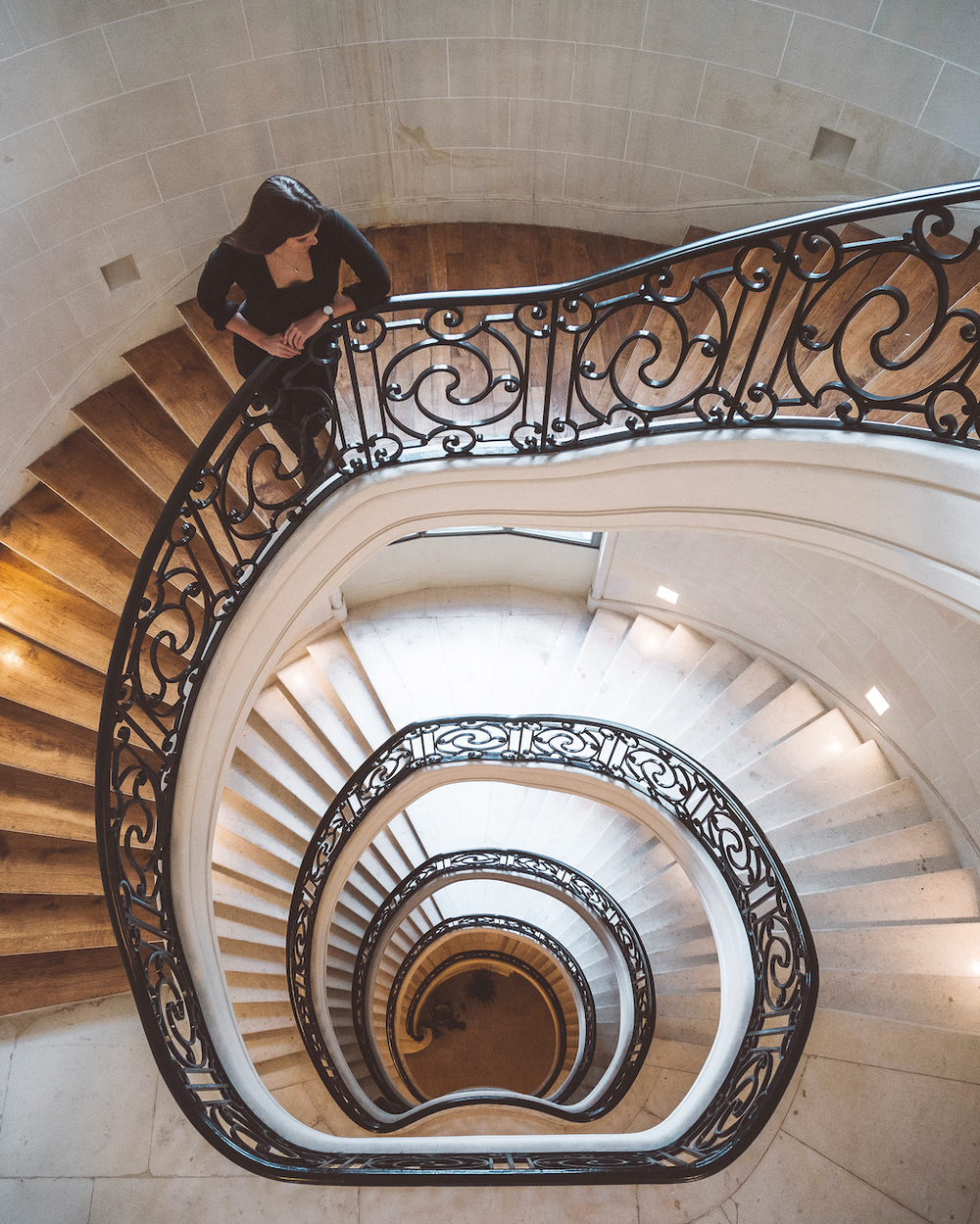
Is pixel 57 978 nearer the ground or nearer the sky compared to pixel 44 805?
nearer the ground

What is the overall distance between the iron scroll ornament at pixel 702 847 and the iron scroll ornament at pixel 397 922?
0.02 meters

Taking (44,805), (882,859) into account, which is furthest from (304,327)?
(882,859)

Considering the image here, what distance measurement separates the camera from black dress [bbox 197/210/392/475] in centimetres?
303

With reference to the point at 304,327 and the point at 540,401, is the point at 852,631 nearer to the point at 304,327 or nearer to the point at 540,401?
the point at 540,401

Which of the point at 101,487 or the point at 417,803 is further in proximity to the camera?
the point at 417,803

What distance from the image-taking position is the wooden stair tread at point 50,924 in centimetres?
471

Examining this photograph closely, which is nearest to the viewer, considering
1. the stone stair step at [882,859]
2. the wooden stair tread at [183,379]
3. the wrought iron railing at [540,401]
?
the wrought iron railing at [540,401]

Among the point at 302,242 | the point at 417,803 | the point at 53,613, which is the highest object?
the point at 302,242

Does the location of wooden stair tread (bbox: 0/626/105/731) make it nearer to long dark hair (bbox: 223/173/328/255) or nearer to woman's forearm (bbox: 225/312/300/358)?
woman's forearm (bbox: 225/312/300/358)

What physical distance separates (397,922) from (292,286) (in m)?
7.45

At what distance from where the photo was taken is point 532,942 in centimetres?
988

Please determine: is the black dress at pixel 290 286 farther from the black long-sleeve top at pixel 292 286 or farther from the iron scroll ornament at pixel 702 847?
the iron scroll ornament at pixel 702 847

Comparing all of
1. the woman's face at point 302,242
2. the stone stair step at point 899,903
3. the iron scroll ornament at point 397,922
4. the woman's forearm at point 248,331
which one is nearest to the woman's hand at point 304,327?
the woman's forearm at point 248,331

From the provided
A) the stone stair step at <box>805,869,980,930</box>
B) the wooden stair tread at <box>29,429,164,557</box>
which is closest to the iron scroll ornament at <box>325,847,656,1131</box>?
the stone stair step at <box>805,869,980,930</box>
